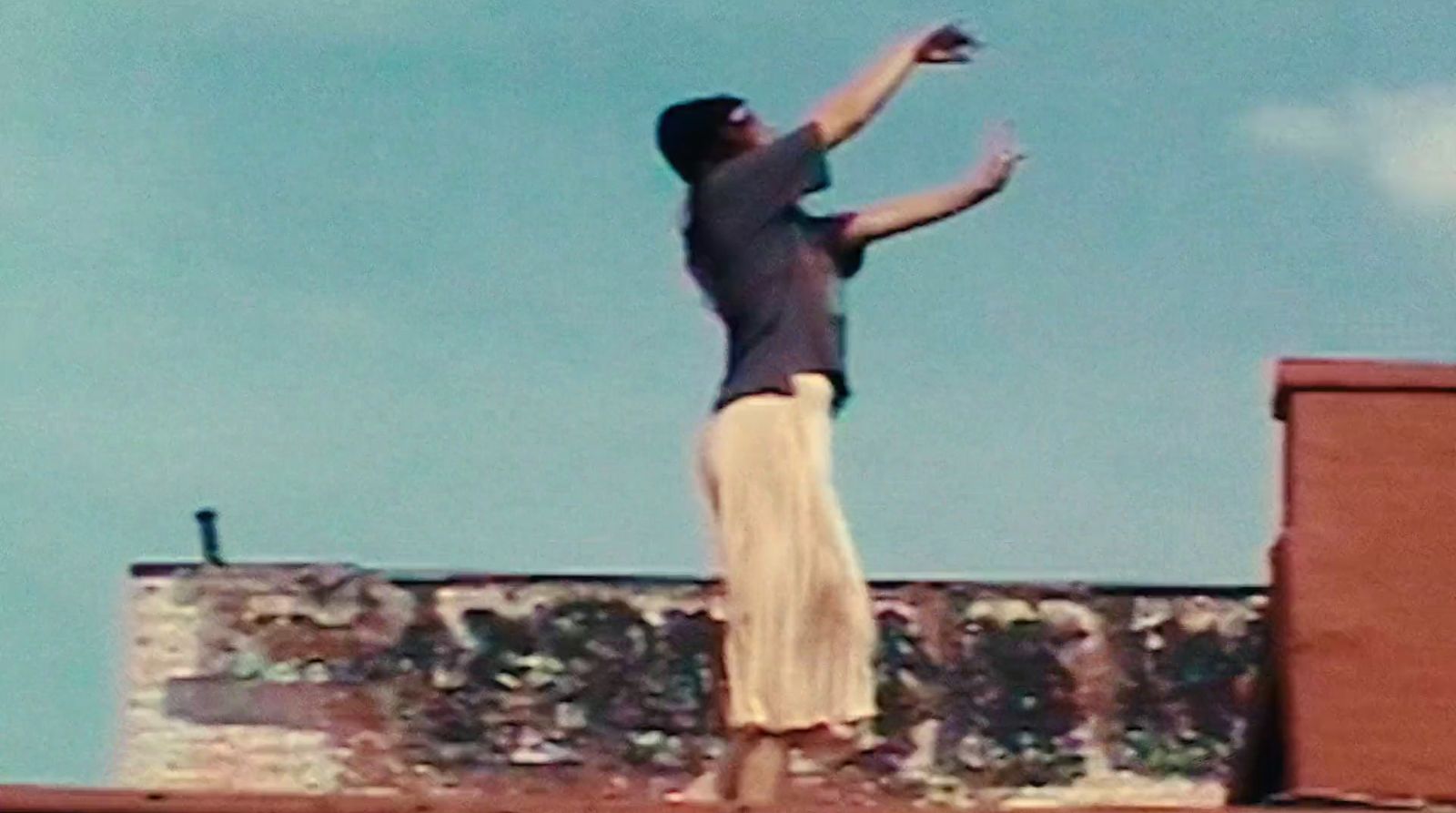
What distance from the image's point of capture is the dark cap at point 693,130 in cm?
1075

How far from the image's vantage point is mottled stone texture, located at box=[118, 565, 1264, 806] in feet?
69.2

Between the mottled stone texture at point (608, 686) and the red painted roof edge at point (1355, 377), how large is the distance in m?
11.0

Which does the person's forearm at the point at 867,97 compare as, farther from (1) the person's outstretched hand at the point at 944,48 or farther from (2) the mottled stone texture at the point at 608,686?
(2) the mottled stone texture at the point at 608,686

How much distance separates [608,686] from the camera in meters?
21.4

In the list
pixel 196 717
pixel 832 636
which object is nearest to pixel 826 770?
pixel 832 636

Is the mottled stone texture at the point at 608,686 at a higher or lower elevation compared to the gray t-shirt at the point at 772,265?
lower

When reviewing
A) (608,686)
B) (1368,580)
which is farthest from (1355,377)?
(608,686)

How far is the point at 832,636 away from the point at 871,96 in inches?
55.3

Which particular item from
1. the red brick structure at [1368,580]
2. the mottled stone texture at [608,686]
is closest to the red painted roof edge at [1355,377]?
the red brick structure at [1368,580]

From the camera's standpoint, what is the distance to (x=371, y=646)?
A: 70.7ft

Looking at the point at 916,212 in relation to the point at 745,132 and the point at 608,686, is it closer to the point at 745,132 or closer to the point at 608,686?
the point at 745,132

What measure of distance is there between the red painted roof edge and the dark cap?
170 centimetres

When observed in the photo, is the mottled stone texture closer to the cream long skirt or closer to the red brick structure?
the cream long skirt

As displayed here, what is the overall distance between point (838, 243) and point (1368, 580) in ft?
5.87
